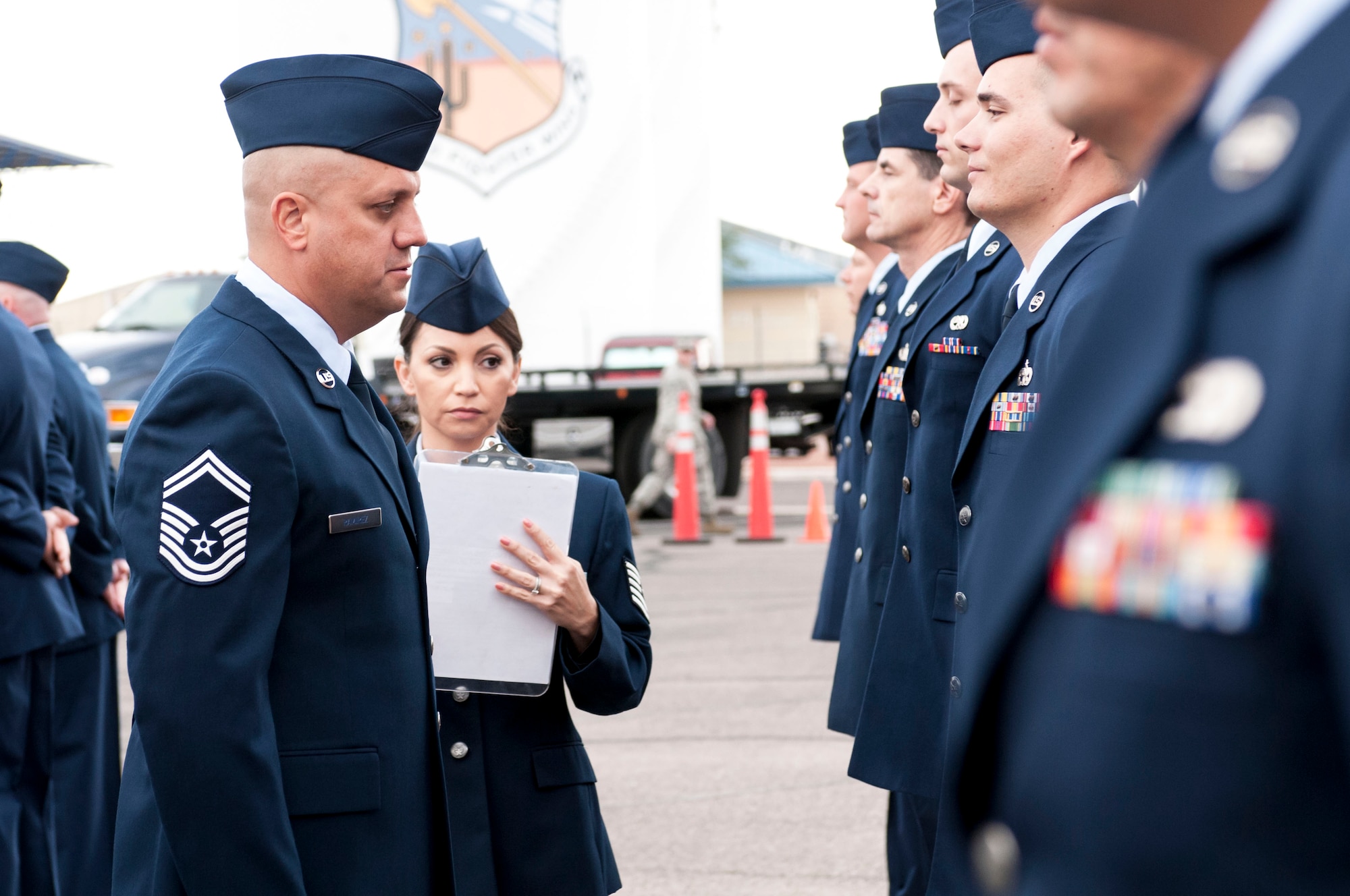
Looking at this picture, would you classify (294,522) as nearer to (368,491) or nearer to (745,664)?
(368,491)

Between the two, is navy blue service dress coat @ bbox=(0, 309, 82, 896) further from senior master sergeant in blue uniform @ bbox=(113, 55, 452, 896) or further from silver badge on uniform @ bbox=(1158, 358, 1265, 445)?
silver badge on uniform @ bbox=(1158, 358, 1265, 445)

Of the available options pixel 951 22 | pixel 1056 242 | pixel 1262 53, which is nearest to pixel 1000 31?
pixel 1056 242

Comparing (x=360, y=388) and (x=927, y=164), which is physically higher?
(x=927, y=164)

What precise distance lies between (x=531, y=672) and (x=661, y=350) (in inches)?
479

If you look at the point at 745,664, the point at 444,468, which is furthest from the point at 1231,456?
the point at 745,664

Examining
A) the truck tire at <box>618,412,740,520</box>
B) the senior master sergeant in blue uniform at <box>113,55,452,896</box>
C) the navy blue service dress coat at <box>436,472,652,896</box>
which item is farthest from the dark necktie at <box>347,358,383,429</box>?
the truck tire at <box>618,412,740,520</box>

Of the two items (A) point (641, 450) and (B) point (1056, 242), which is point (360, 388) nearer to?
(B) point (1056, 242)

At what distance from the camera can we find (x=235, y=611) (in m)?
1.89

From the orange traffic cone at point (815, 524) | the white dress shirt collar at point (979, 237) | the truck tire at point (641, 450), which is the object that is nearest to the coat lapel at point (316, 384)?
the white dress shirt collar at point (979, 237)

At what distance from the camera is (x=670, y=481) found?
14281 millimetres

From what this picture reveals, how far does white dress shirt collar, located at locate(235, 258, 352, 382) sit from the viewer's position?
218 cm

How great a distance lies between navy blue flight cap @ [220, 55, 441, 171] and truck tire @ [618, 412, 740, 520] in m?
12.3

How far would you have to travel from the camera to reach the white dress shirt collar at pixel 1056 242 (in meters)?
2.82

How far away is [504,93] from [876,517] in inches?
373
